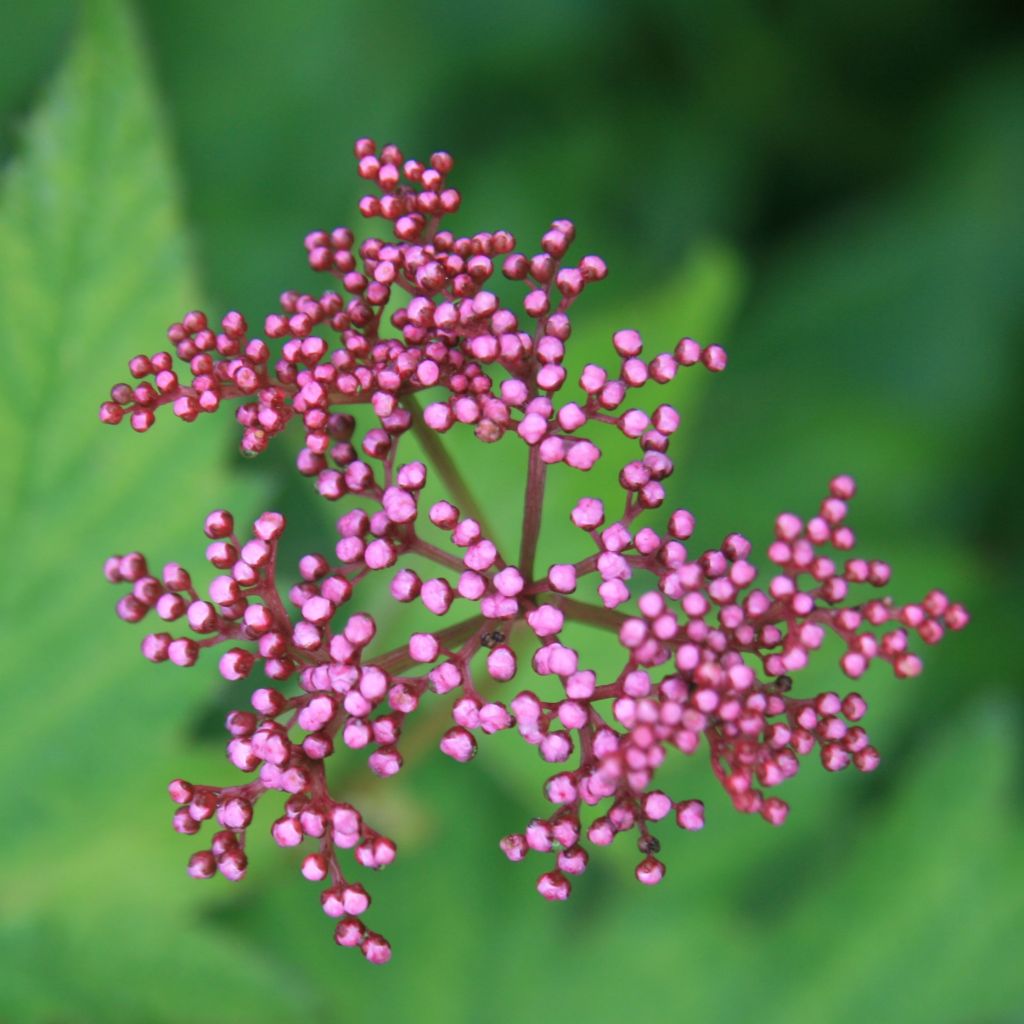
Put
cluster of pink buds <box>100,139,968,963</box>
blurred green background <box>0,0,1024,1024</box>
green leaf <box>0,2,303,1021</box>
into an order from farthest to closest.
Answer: blurred green background <box>0,0,1024,1024</box> → green leaf <box>0,2,303,1021</box> → cluster of pink buds <box>100,139,968,963</box>

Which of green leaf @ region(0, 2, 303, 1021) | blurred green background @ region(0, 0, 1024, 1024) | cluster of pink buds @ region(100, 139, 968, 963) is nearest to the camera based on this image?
cluster of pink buds @ region(100, 139, 968, 963)

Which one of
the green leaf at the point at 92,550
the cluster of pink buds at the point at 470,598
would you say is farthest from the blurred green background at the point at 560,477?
the cluster of pink buds at the point at 470,598

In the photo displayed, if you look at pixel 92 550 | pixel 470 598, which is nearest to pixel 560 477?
pixel 92 550

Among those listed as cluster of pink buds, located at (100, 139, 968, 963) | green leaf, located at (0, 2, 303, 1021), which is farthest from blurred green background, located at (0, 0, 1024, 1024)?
cluster of pink buds, located at (100, 139, 968, 963)

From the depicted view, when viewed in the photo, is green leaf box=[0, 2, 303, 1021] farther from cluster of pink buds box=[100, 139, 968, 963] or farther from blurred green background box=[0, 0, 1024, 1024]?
cluster of pink buds box=[100, 139, 968, 963]

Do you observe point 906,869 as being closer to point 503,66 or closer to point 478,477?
point 478,477

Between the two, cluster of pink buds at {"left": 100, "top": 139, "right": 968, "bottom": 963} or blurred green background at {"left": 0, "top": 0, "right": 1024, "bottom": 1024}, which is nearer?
cluster of pink buds at {"left": 100, "top": 139, "right": 968, "bottom": 963}

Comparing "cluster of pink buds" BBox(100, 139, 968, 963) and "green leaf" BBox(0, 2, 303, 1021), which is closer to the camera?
"cluster of pink buds" BBox(100, 139, 968, 963)
